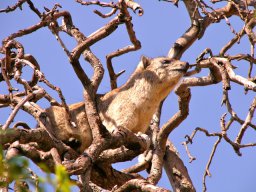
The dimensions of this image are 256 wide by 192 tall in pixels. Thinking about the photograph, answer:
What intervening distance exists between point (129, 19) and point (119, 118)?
2076mm

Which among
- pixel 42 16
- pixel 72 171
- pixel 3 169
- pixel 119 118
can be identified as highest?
pixel 42 16

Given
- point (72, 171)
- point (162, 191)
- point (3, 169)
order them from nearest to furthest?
point (3, 169)
point (162, 191)
point (72, 171)

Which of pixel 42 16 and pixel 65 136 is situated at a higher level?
pixel 42 16

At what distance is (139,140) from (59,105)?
2.26 meters

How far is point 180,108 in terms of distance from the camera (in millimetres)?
6500

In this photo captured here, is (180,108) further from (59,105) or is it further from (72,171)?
(72,171)

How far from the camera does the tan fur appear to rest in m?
7.05

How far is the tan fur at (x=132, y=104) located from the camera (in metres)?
7.05

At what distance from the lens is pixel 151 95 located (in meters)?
7.59

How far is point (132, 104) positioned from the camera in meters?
7.38

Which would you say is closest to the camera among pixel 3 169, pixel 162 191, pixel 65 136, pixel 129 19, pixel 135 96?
pixel 3 169

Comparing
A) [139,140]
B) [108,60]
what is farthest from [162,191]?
[108,60]

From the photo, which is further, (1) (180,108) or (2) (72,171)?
(1) (180,108)

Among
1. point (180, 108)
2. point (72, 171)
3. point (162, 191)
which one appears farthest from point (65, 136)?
point (162, 191)
